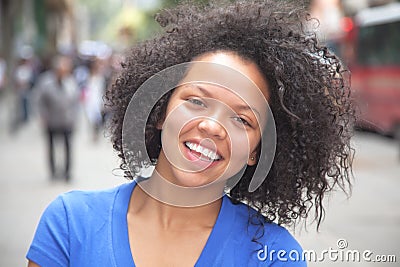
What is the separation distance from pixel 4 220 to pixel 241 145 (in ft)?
19.9

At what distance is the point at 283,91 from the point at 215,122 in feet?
0.71

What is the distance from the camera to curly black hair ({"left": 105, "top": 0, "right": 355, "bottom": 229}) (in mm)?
1974

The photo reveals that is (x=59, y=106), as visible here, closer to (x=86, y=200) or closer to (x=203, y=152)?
(x=86, y=200)

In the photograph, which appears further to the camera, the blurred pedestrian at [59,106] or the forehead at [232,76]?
the blurred pedestrian at [59,106]

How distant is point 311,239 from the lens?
17.9 ft

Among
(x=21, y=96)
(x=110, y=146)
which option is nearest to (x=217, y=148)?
(x=110, y=146)

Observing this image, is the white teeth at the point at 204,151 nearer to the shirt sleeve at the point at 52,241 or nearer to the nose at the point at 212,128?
the nose at the point at 212,128

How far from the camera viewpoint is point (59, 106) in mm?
9461

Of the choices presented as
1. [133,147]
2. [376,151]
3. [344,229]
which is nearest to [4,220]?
[344,229]

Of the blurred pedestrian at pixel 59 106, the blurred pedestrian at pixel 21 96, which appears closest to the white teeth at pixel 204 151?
the blurred pedestrian at pixel 59 106

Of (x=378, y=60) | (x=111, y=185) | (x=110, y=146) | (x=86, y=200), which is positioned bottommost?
(x=86, y=200)

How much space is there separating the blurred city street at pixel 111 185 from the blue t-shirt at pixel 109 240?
1.55 metres

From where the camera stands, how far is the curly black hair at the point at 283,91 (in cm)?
197

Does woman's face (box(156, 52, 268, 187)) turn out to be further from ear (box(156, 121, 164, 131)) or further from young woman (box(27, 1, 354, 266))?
ear (box(156, 121, 164, 131))
